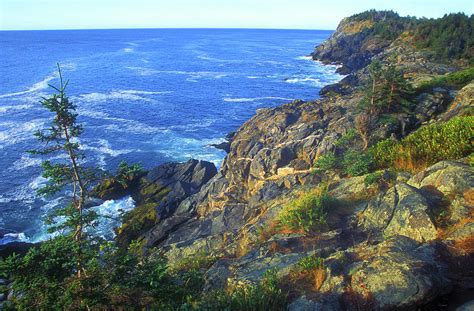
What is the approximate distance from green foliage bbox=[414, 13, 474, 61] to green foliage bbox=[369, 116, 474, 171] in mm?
52609

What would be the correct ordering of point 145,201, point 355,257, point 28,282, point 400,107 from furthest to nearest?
1. point 145,201
2. point 400,107
3. point 355,257
4. point 28,282

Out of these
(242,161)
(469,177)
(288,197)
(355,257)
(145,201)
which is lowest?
(145,201)

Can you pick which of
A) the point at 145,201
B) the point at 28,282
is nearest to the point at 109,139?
the point at 145,201

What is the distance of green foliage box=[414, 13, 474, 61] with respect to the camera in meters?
63.0

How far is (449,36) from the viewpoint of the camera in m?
68.1

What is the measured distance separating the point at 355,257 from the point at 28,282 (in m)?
8.35

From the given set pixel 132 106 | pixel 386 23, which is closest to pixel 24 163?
pixel 132 106

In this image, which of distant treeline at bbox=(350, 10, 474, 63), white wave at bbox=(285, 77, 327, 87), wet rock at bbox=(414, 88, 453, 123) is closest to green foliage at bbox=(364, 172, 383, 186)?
wet rock at bbox=(414, 88, 453, 123)

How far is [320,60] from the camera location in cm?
12406

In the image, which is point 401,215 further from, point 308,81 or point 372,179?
point 308,81

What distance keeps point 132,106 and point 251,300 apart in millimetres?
65682

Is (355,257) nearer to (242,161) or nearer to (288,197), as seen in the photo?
(288,197)

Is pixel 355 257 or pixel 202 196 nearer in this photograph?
pixel 355 257

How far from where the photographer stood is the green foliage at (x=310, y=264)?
9.78 m
